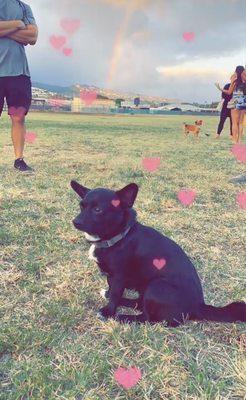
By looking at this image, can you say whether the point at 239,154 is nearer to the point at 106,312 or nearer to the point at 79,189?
the point at 79,189

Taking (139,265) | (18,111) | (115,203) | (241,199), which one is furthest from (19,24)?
(139,265)

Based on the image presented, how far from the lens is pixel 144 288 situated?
265 centimetres

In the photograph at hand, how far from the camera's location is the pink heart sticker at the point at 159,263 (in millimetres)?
2576

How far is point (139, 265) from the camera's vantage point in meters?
2.64

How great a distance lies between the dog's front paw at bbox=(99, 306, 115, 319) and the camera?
8.45 ft

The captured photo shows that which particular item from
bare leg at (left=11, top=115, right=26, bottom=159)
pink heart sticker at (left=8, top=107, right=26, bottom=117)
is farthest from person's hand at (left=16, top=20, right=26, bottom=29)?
bare leg at (left=11, top=115, right=26, bottom=159)

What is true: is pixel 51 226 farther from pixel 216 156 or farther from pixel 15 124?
pixel 216 156

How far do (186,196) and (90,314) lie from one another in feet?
11.2

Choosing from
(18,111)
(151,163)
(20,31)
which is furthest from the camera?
(151,163)

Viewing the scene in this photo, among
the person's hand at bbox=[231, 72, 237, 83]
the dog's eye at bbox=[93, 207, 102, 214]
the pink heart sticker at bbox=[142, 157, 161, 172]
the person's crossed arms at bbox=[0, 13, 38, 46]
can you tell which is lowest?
the pink heart sticker at bbox=[142, 157, 161, 172]

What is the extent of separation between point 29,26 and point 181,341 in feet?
17.0

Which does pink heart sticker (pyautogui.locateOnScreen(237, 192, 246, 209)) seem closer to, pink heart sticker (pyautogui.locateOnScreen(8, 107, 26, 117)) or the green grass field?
the green grass field

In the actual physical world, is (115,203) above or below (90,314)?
above

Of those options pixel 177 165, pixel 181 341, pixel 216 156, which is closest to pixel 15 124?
pixel 177 165
